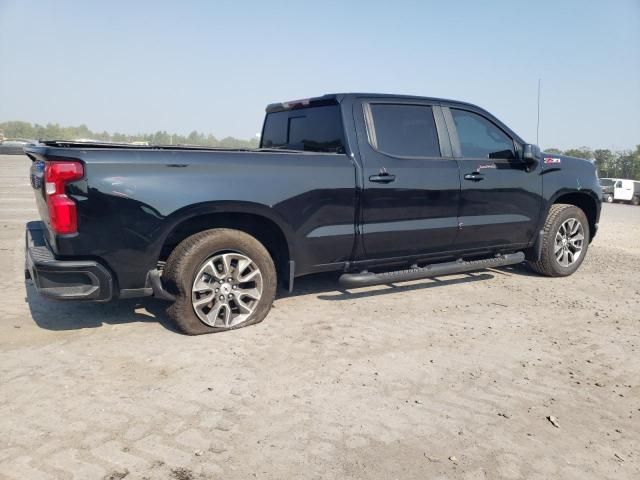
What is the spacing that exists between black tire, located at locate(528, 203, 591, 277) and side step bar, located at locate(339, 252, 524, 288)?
52 centimetres

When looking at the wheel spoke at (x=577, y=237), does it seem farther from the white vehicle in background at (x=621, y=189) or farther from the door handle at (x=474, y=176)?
the white vehicle in background at (x=621, y=189)

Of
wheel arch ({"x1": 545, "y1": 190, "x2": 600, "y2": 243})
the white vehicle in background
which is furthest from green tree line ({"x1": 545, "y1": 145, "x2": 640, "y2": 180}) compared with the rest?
wheel arch ({"x1": 545, "y1": 190, "x2": 600, "y2": 243})

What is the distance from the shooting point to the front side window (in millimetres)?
5254

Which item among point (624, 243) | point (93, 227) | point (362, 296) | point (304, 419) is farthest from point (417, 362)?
point (624, 243)

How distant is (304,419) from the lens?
2793 mm

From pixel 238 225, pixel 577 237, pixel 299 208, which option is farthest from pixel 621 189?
pixel 238 225

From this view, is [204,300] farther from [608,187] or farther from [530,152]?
[608,187]

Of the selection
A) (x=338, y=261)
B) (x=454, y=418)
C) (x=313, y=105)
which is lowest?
(x=454, y=418)

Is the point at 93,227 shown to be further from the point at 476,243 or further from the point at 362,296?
the point at 476,243

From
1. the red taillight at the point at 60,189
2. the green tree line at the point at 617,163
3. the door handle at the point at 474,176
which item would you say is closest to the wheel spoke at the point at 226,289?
the red taillight at the point at 60,189

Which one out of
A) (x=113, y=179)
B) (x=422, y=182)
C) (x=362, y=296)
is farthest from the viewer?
(x=362, y=296)

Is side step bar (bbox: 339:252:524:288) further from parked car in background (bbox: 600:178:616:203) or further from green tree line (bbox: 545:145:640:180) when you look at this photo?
green tree line (bbox: 545:145:640:180)

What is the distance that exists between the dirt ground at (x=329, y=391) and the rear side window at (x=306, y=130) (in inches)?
60.5

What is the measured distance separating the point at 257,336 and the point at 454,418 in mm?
1720
